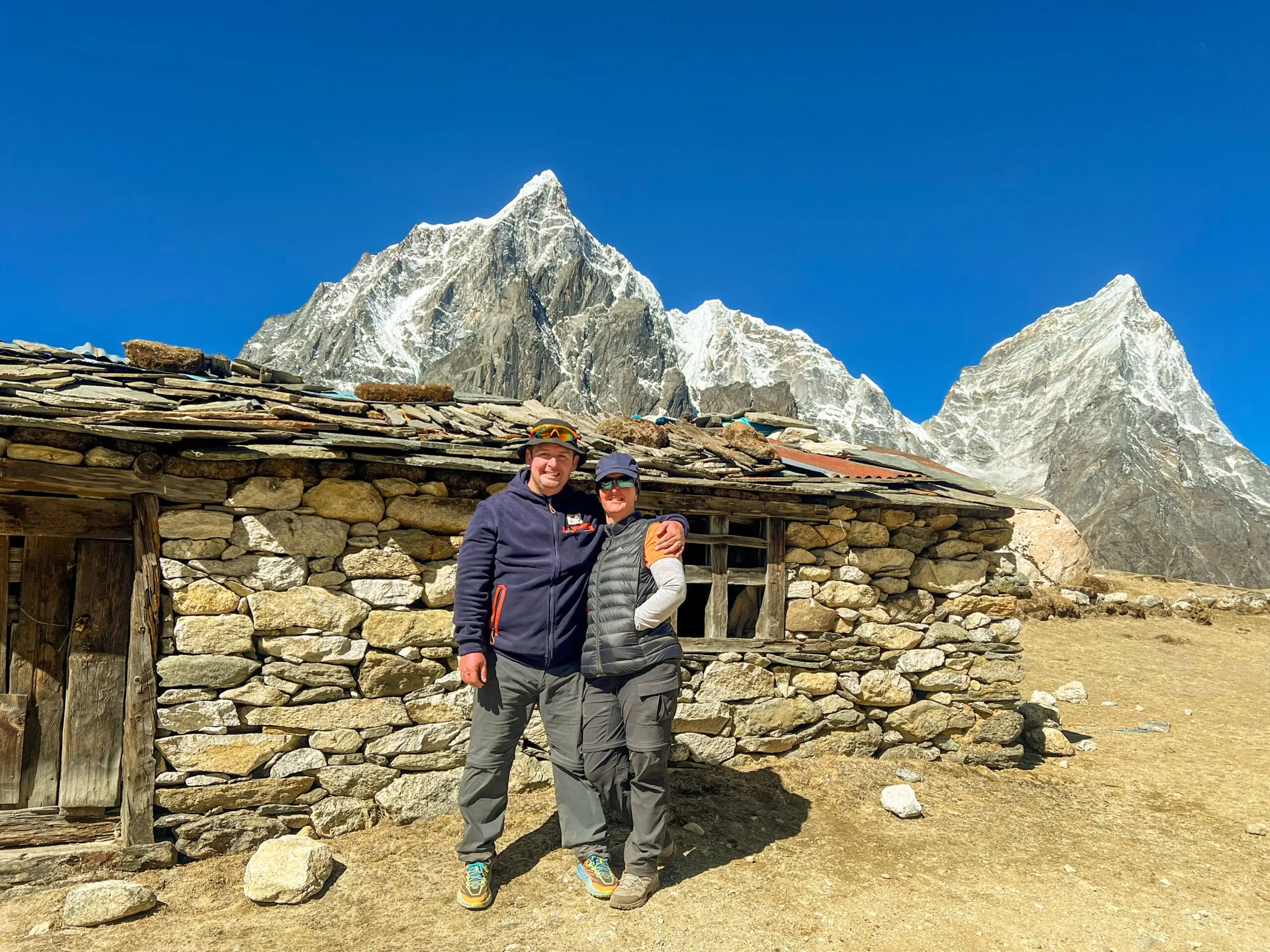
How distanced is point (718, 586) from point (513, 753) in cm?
255

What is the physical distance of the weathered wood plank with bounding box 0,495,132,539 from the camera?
3953 millimetres

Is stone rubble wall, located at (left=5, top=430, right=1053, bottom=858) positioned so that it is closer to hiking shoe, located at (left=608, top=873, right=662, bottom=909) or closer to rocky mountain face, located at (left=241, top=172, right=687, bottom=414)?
hiking shoe, located at (left=608, top=873, right=662, bottom=909)

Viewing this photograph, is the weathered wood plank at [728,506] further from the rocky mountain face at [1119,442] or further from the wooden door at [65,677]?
the rocky mountain face at [1119,442]

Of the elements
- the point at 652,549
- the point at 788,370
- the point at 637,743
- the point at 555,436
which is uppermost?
the point at 788,370

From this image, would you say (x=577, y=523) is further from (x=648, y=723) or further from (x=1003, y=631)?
(x=1003, y=631)

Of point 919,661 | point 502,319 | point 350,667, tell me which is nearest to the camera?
point 350,667

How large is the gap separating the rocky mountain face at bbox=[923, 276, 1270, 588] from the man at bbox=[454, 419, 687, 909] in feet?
139

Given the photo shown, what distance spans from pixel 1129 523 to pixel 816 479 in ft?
144

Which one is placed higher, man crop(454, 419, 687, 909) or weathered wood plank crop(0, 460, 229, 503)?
weathered wood plank crop(0, 460, 229, 503)

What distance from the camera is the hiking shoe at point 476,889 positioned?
3.48 meters

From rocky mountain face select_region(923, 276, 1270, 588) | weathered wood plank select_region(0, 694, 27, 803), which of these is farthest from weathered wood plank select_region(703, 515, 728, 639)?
rocky mountain face select_region(923, 276, 1270, 588)

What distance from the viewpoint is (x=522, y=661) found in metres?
3.52

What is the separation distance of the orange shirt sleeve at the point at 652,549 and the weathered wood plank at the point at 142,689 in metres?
3.01

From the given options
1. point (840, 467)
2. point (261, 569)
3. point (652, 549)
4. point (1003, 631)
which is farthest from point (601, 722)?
point (1003, 631)
